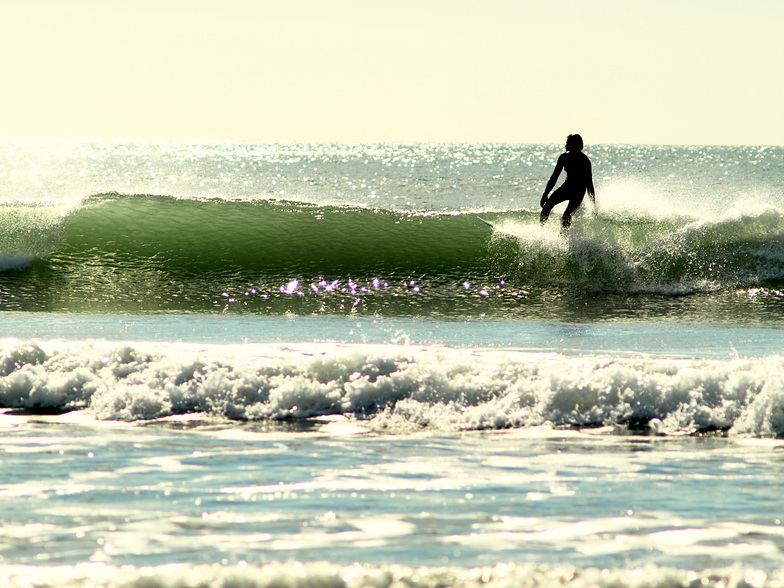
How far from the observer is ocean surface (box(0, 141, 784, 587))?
3.64 metres

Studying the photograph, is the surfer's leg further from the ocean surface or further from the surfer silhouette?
the ocean surface

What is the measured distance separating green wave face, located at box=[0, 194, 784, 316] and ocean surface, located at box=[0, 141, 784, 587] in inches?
2.3

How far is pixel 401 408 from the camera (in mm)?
6348

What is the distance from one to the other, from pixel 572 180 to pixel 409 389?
7.19 metres

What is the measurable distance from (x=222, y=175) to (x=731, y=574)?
2947 inches

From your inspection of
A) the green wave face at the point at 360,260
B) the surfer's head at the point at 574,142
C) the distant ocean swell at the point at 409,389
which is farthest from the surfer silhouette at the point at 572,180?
the distant ocean swell at the point at 409,389

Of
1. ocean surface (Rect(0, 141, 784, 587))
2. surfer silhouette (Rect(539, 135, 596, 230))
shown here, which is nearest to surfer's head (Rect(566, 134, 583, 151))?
surfer silhouette (Rect(539, 135, 596, 230))

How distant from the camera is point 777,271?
13.4 meters

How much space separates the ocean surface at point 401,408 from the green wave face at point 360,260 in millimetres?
58

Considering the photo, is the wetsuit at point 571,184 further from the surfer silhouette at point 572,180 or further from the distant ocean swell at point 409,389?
the distant ocean swell at point 409,389

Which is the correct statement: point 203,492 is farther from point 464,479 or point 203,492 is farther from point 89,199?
point 89,199

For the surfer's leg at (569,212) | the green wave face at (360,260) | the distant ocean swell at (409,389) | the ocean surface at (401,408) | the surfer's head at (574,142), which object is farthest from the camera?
the surfer's leg at (569,212)

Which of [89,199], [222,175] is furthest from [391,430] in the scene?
[222,175]

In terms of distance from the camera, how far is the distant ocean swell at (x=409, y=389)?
6152 millimetres
